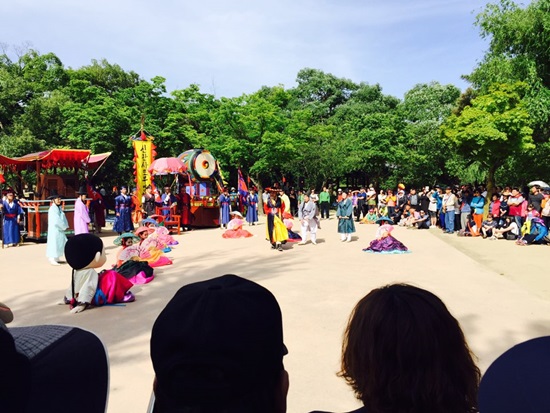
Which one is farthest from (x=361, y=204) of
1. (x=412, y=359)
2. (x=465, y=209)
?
(x=412, y=359)

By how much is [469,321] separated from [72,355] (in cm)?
476

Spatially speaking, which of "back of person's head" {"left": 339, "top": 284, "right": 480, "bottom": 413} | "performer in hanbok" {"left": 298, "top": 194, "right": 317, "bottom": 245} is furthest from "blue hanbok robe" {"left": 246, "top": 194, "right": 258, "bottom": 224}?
"back of person's head" {"left": 339, "top": 284, "right": 480, "bottom": 413}

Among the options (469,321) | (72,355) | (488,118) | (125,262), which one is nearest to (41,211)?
(125,262)

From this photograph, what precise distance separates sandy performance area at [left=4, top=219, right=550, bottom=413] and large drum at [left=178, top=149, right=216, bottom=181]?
17.4 feet

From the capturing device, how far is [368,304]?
1354 mm

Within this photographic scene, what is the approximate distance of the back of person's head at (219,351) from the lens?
0.99 m

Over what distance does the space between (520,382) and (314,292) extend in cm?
552

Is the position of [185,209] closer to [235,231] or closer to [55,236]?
[235,231]

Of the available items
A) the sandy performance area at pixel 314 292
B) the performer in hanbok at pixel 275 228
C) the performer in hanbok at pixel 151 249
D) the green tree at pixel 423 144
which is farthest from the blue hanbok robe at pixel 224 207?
the green tree at pixel 423 144

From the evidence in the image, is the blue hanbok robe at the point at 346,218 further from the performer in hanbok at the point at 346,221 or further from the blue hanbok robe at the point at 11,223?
the blue hanbok robe at the point at 11,223

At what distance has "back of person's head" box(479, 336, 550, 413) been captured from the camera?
91cm

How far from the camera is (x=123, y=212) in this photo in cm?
1436

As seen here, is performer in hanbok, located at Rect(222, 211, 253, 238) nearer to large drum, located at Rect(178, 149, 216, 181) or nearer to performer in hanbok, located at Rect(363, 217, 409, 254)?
large drum, located at Rect(178, 149, 216, 181)

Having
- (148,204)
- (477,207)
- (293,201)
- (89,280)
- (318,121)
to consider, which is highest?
(318,121)
